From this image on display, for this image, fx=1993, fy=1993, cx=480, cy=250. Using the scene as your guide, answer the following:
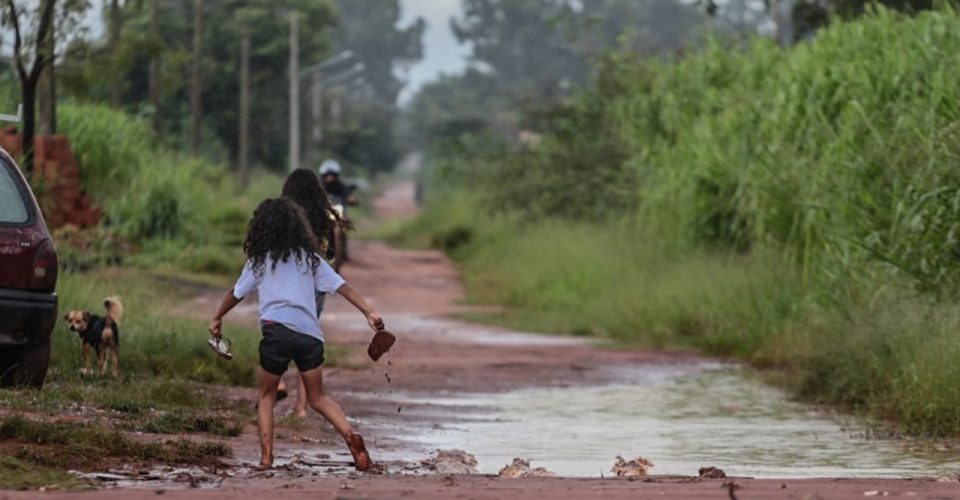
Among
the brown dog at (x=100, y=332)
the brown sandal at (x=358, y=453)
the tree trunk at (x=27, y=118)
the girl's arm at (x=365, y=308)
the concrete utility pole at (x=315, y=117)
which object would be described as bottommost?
the brown sandal at (x=358, y=453)

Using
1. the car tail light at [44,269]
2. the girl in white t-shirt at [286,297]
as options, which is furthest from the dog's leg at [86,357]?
Result: the girl in white t-shirt at [286,297]

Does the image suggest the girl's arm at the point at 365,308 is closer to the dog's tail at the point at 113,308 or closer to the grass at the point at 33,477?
the grass at the point at 33,477

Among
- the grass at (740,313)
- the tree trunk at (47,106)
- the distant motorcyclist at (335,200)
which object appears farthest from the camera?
the tree trunk at (47,106)

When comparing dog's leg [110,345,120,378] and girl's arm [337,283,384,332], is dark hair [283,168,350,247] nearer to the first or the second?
girl's arm [337,283,384,332]

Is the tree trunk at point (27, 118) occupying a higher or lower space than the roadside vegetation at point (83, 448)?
higher

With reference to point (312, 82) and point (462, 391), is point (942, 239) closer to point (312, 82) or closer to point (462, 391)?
point (462, 391)

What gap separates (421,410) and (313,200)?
358cm

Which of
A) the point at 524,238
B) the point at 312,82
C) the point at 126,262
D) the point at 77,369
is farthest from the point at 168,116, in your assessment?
the point at 77,369

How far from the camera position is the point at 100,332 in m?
13.5

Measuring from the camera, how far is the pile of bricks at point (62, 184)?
25.2 m

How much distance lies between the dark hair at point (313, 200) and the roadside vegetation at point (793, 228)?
417cm

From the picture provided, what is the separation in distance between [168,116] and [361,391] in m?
51.1

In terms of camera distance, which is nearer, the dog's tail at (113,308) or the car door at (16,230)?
the car door at (16,230)

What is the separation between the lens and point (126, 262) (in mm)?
27875
